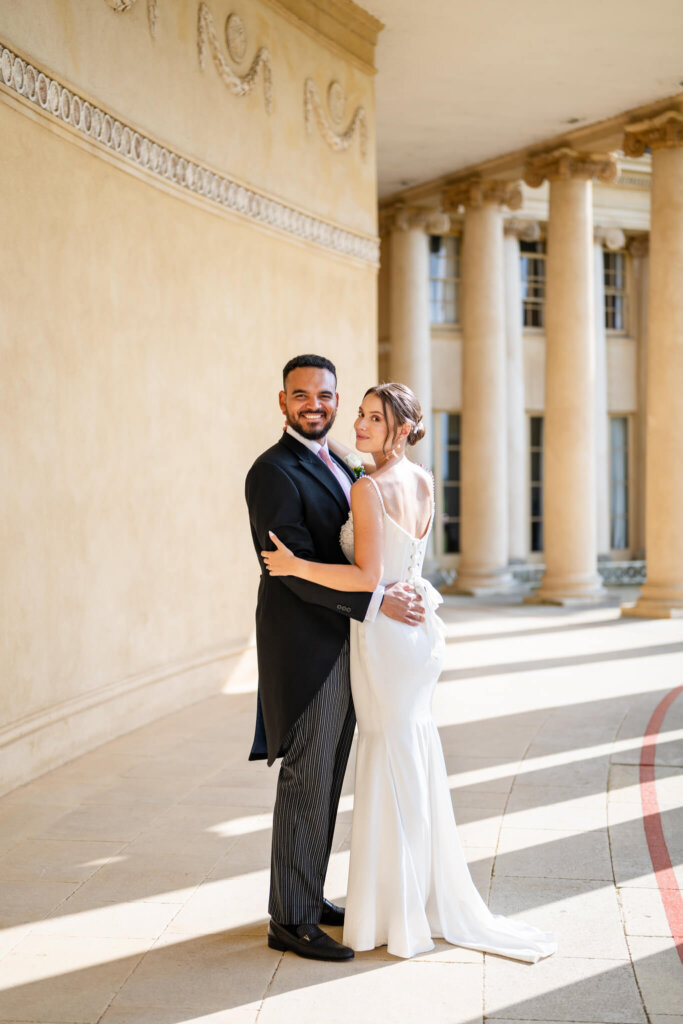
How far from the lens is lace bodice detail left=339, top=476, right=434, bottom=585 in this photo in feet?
14.1

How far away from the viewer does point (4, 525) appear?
6.80 metres

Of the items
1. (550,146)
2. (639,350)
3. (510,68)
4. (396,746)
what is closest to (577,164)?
(550,146)

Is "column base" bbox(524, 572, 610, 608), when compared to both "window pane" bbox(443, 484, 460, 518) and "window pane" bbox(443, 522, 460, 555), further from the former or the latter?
"window pane" bbox(443, 484, 460, 518)

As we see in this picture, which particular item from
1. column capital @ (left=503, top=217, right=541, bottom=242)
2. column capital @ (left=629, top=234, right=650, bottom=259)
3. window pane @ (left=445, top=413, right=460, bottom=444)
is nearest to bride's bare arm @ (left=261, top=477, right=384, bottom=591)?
window pane @ (left=445, top=413, right=460, bottom=444)

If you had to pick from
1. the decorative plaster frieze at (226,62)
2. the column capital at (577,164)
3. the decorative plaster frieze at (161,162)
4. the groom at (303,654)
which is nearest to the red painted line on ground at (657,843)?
the groom at (303,654)

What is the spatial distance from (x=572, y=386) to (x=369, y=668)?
1297cm

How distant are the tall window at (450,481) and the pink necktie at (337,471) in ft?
57.7

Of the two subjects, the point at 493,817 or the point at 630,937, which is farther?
the point at 493,817

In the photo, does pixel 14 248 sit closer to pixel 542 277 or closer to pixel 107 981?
pixel 107 981

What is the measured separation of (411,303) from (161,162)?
12.3m

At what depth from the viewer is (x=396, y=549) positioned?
433 centimetres

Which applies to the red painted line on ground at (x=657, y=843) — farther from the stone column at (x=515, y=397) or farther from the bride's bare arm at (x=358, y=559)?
the stone column at (x=515, y=397)

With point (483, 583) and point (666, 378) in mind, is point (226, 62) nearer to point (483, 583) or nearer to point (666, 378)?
point (666, 378)

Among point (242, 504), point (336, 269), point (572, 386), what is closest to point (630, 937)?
point (242, 504)
